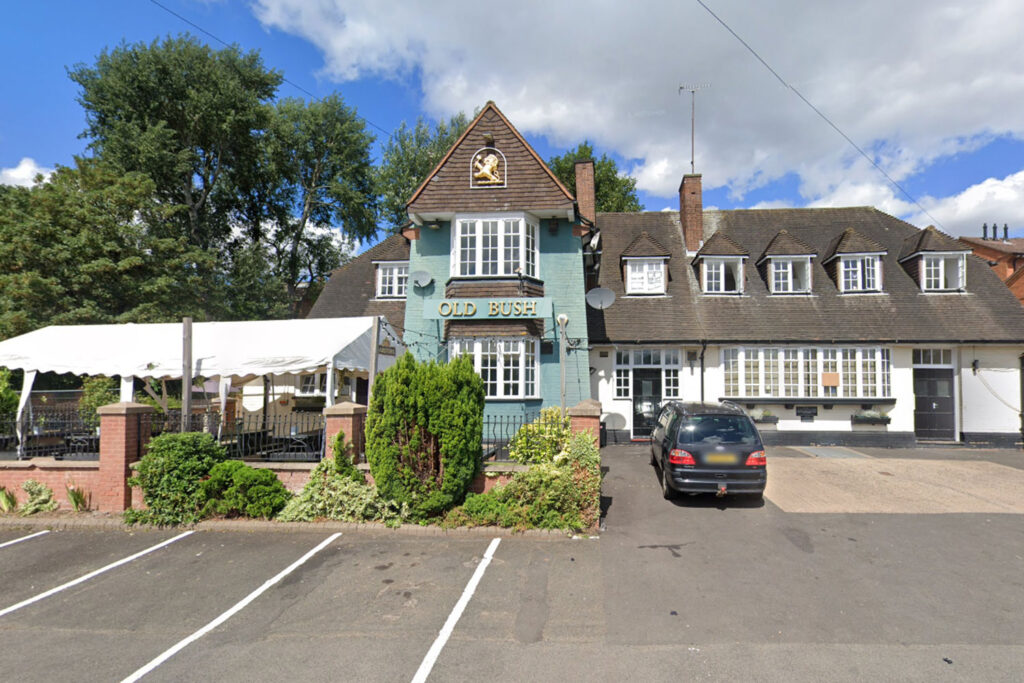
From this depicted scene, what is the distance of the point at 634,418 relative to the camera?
15.9 meters

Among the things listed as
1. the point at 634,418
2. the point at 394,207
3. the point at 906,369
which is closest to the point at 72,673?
the point at 634,418

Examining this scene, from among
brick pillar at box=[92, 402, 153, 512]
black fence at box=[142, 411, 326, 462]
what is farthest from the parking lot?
black fence at box=[142, 411, 326, 462]

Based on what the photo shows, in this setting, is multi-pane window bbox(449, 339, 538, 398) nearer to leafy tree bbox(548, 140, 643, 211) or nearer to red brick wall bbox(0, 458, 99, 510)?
red brick wall bbox(0, 458, 99, 510)

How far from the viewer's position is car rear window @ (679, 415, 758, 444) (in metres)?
8.48

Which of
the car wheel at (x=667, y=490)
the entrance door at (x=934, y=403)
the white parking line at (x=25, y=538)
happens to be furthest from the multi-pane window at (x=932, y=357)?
the white parking line at (x=25, y=538)

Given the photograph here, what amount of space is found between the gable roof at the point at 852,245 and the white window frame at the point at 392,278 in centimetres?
1557

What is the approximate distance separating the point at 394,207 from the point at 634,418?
23.6 metres

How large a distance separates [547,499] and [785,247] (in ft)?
47.4

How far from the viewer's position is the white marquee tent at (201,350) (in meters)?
9.45

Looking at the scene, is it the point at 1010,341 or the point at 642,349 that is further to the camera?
the point at 642,349

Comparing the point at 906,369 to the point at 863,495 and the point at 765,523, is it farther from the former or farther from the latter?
the point at 765,523

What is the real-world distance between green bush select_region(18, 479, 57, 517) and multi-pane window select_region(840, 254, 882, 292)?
21.6 meters

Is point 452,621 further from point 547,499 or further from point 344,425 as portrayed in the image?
point 344,425

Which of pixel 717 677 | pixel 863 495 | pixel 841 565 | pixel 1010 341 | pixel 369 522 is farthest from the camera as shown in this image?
pixel 1010 341
